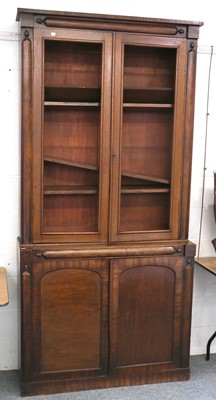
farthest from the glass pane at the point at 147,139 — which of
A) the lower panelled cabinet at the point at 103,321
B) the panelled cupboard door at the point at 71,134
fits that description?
the lower panelled cabinet at the point at 103,321

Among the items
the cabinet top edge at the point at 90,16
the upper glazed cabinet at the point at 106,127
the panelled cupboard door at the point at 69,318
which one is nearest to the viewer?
the cabinet top edge at the point at 90,16

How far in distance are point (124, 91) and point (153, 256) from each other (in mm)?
1054

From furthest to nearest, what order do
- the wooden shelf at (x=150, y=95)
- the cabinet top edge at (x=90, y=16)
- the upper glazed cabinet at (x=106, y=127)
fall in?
the wooden shelf at (x=150, y=95), the upper glazed cabinet at (x=106, y=127), the cabinet top edge at (x=90, y=16)

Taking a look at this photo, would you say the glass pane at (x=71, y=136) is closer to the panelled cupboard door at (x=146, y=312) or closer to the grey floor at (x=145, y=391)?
the panelled cupboard door at (x=146, y=312)

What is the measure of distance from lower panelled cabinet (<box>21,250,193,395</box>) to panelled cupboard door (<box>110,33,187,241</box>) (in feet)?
0.81

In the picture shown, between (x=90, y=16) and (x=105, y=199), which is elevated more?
(x=90, y=16)

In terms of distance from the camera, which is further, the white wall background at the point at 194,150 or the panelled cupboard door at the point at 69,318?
the white wall background at the point at 194,150

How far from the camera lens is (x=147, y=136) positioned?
3.32 meters

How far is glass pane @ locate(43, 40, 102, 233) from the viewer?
311 cm

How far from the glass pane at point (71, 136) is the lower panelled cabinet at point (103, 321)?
12.7 inches

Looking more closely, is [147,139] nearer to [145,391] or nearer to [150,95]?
[150,95]

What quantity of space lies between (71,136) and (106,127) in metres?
0.32

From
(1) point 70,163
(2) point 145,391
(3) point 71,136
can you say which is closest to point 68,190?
(1) point 70,163

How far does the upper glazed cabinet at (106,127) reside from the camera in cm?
294
